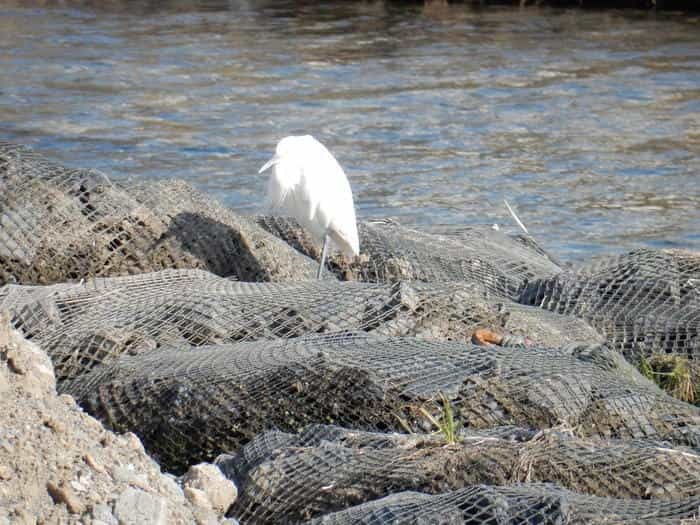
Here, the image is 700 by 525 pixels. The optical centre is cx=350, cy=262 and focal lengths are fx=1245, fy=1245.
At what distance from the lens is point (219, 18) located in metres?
19.1

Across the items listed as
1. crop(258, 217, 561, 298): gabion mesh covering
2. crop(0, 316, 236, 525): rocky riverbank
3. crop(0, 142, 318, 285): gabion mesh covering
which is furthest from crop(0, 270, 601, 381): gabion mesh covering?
crop(0, 316, 236, 525): rocky riverbank

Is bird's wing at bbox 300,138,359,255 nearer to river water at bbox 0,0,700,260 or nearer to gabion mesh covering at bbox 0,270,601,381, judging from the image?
river water at bbox 0,0,700,260

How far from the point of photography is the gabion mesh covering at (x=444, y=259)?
18.3ft

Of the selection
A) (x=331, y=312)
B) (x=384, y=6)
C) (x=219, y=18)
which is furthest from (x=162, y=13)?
(x=331, y=312)

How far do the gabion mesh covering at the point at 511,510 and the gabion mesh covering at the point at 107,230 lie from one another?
252 cm

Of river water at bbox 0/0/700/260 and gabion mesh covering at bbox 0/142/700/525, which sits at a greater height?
gabion mesh covering at bbox 0/142/700/525

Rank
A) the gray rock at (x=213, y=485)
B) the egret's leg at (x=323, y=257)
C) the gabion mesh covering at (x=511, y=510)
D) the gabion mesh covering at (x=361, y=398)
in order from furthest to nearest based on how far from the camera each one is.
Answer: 1. the egret's leg at (x=323, y=257)
2. the gabion mesh covering at (x=361, y=398)
3. the gray rock at (x=213, y=485)
4. the gabion mesh covering at (x=511, y=510)

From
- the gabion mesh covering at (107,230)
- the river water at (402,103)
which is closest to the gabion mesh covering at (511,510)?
the gabion mesh covering at (107,230)

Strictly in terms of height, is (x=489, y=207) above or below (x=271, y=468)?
below

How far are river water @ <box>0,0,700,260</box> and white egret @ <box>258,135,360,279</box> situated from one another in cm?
100

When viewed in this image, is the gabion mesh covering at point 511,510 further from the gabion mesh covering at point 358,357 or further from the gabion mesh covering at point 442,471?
the gabion mesh covering at point 442,471

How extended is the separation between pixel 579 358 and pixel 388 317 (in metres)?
0.72

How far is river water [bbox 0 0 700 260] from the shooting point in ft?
33.7

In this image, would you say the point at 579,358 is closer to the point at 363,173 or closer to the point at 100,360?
the point at 100,360
